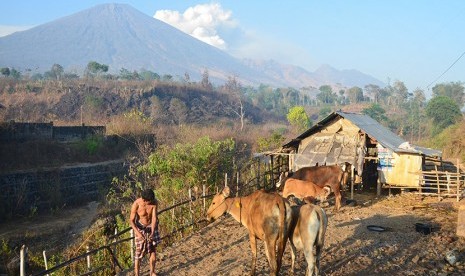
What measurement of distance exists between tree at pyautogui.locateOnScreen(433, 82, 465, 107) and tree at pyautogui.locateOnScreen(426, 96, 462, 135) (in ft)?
87.1

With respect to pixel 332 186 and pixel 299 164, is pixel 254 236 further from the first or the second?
pixel 299 164

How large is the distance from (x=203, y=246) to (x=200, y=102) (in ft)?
186

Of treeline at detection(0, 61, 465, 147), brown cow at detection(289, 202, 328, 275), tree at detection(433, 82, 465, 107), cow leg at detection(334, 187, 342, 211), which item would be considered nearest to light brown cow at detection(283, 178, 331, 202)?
cow leg at detection(334, 187, 342, 211)

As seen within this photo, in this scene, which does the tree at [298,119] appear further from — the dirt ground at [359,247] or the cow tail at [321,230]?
the cow tail at [321,230]

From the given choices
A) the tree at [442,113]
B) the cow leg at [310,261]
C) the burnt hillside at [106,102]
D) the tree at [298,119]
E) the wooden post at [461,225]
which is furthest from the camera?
the tree at [298,119]

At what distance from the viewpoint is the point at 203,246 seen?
909cm

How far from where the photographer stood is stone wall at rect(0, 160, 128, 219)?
65.0ft

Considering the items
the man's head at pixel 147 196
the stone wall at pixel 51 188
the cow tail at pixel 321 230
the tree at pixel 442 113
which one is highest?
the tree at pixel 442 113

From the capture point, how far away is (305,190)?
1193cm

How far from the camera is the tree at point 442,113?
43812 mm

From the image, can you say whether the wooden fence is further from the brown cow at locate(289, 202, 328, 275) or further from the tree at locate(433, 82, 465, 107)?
the tree at locate(433, 82, 465, 107)

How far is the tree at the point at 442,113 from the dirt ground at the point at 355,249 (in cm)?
3564

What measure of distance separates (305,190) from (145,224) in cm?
613

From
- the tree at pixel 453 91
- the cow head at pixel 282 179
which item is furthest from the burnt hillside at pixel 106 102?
the tree at pixel 453 91
